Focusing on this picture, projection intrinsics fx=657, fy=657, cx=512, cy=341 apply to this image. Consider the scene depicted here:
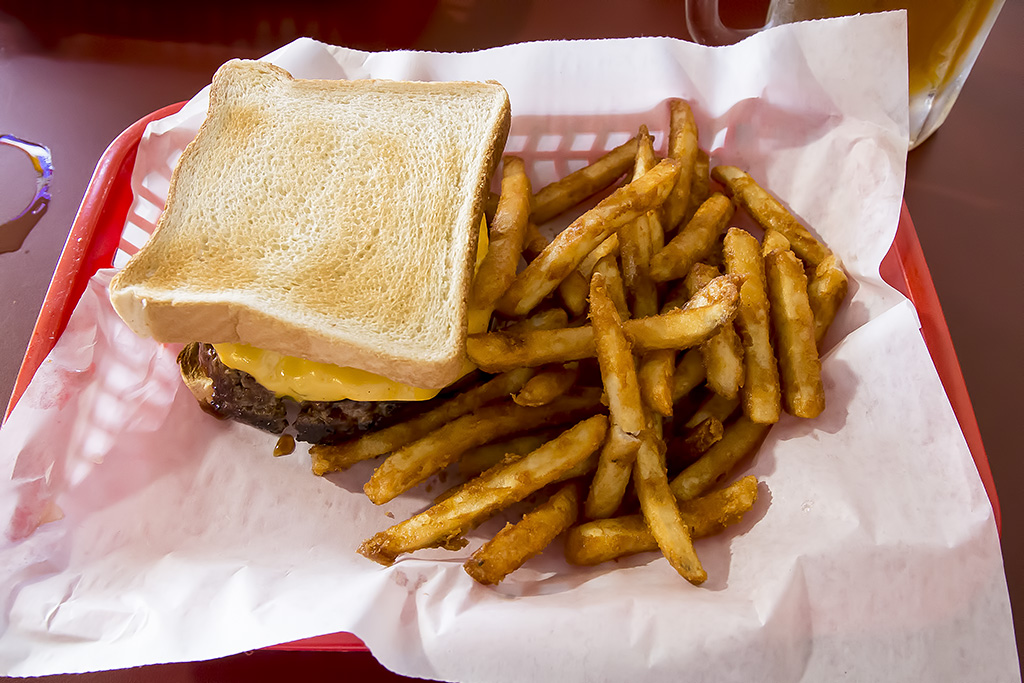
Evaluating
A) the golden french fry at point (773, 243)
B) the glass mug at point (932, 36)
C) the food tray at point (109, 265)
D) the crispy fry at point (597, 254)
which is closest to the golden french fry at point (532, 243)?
the crispy fry at point (597, 254)

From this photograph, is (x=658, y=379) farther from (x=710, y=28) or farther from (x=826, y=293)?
(x=710, y=28)

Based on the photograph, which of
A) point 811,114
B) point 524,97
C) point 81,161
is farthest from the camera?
point 81,161

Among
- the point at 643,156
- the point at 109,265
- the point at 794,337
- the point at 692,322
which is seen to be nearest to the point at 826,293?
the point at 794,337

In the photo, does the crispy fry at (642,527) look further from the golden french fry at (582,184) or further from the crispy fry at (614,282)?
the golden french fry at (582,184)

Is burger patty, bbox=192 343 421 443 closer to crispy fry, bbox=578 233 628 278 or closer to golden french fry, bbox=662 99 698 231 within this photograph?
crispy fry, bbox=578 233 628 278

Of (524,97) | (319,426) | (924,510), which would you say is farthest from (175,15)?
(924,510)

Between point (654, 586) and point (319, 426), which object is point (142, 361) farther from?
point (654, 586)
